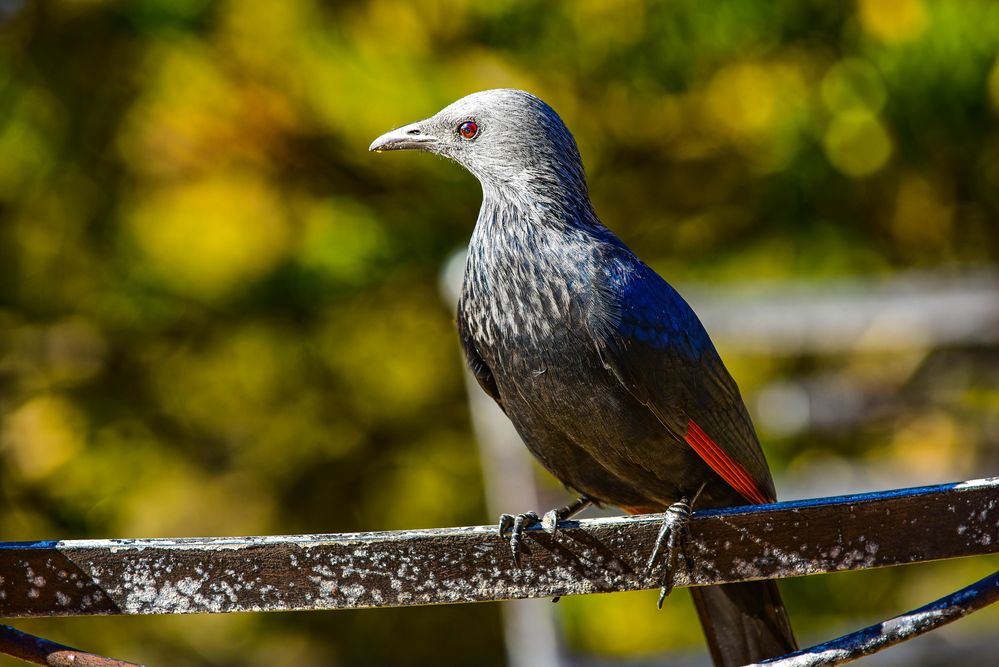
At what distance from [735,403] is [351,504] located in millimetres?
2564

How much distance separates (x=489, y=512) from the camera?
4270 millimetres

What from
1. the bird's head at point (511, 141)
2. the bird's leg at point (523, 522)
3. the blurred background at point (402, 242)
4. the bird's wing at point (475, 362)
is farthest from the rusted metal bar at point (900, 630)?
the blurred background at point (402, 242)

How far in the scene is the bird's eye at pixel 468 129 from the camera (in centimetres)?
219

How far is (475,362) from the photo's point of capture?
2186 millimetres

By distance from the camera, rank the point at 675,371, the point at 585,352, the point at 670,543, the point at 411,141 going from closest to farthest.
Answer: the point at 670,543 < the point at 585,352 < the point at 675,371 < the point at 411,141

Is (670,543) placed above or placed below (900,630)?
above

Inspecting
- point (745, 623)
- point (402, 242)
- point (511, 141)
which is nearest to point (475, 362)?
point (511, 141)

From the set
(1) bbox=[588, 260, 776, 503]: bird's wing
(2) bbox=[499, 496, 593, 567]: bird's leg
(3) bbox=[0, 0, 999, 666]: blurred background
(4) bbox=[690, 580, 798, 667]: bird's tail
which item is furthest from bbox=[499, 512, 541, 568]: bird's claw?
(3) bbox=[0, 0, 999, 666]: blurred background

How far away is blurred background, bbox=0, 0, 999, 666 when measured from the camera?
412 centimetres

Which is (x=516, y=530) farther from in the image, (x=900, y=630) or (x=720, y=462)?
(x=720, y=462)

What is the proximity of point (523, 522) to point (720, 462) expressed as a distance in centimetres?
46

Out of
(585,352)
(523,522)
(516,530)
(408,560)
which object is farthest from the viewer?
(585,352)

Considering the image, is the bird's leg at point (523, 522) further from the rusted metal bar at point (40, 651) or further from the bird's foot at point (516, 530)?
the rusted metal bar at point (40, 651)

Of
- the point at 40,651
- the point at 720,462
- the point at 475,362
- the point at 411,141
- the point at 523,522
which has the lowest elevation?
the point at 40,651
